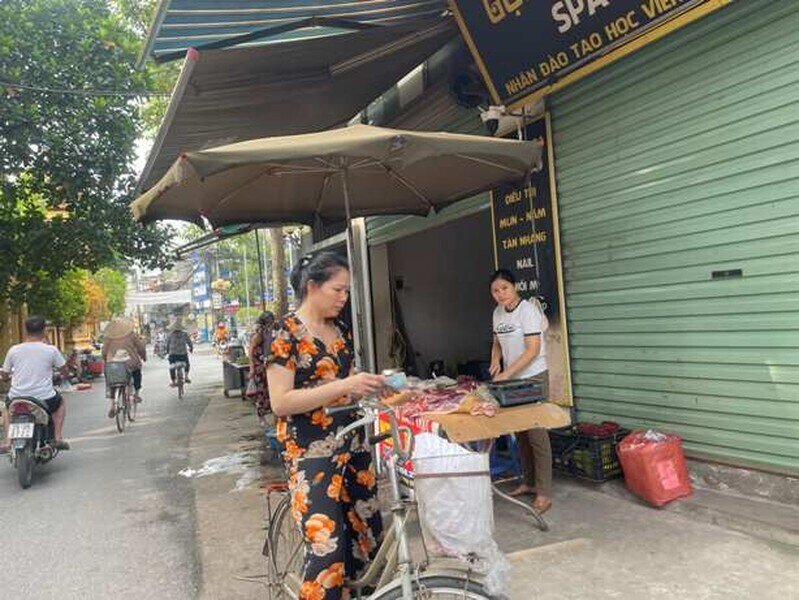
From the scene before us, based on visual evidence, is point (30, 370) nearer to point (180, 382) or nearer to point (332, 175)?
point (332, 175)

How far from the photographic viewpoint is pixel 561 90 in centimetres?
517

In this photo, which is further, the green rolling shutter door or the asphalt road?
the asphalt road

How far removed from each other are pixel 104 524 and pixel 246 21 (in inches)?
157

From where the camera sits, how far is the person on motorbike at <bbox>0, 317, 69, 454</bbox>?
6.75 meters

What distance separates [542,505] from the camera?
4285 mm

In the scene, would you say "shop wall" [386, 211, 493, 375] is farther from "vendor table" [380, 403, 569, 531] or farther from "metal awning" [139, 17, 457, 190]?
"vendor table" [380, 403, 569, 531]

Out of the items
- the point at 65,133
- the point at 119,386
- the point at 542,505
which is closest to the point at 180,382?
the point at 119,386

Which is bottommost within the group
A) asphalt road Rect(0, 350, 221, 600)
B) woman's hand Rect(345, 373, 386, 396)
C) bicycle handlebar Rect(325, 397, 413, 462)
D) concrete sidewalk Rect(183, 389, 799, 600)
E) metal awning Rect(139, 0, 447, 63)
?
asphalt road Rect(0, 350, 221, 600)

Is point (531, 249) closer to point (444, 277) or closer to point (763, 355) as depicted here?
point (763, 355)

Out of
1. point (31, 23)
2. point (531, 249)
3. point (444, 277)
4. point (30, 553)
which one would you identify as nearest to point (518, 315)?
point (531, 249)

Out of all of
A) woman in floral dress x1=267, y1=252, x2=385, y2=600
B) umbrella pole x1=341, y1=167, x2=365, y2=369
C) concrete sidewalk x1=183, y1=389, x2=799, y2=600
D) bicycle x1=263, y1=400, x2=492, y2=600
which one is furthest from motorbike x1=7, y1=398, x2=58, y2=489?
woman in floral dress x1=267, y1=252, x2=385, y2=600

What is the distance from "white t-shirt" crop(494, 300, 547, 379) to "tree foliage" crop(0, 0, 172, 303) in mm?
Answer: 9019

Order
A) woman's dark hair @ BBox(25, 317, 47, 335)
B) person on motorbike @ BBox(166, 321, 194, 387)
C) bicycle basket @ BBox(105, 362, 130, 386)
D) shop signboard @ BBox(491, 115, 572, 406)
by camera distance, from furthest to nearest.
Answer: person on motorbike @ BBox(166, 321, 194, 387), bicycle basket @ BBox(105, 362, 130, 386), woman's dark hair @ BBox(25, 317, 47, 335), shop signboard @ BBox(491, 115, 572, 406)

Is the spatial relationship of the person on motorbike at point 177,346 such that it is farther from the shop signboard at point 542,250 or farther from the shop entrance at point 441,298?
the shop signboard at point 542,250
